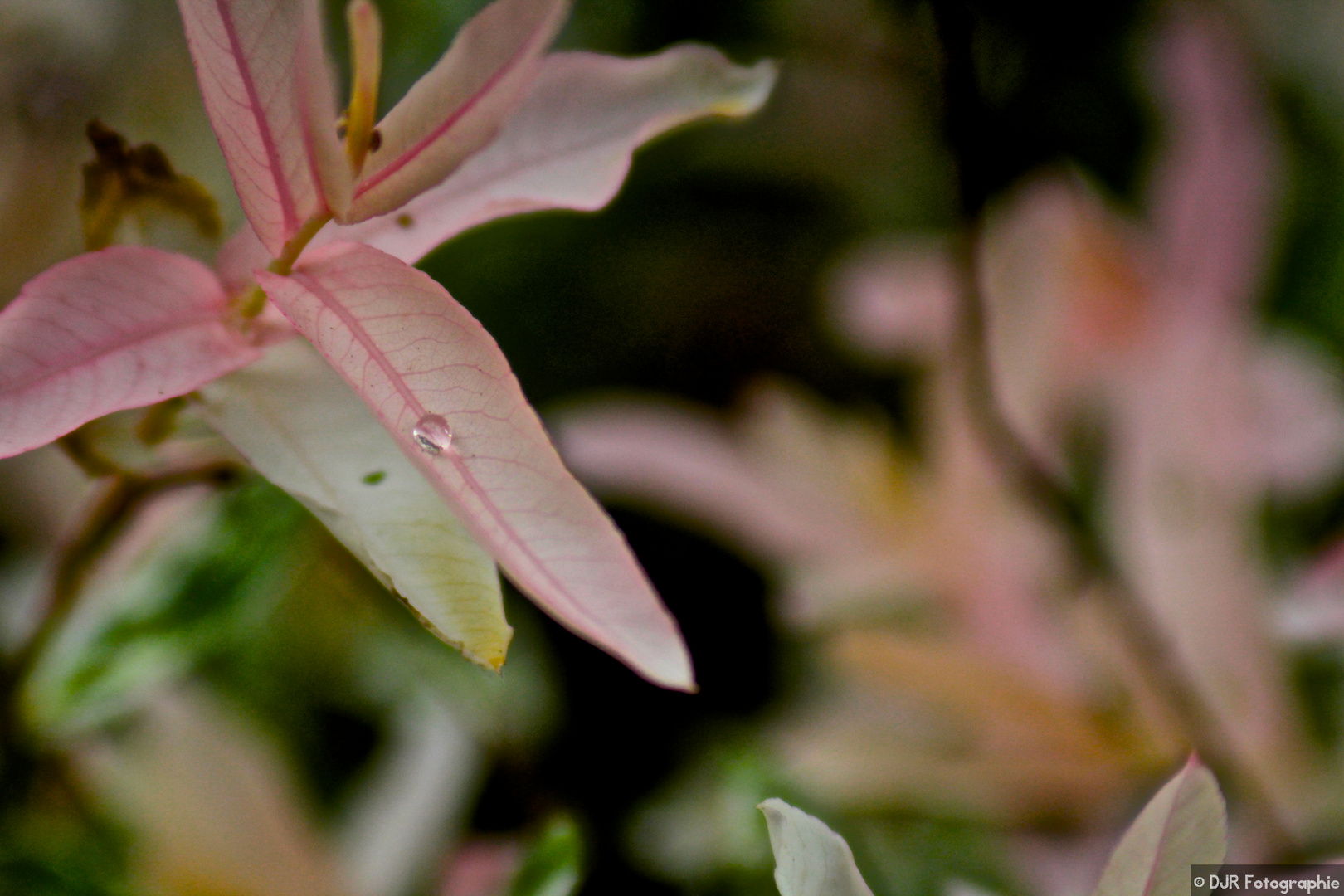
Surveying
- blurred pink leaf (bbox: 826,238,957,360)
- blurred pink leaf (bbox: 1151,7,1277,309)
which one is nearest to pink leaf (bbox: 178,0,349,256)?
blurred pink leaf (bbox: 826,238,957,360)

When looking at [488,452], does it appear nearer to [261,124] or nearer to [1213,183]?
[261,124]

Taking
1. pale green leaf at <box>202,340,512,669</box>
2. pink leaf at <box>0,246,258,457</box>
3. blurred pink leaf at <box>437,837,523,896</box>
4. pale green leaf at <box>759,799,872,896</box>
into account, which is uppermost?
pink leaf at <box>0,246,258,457</box>

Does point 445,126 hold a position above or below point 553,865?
above

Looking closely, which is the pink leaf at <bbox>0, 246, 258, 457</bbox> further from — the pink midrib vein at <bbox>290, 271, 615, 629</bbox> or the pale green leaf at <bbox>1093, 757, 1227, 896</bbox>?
the pale green leaf at <bbox>1093, 757, 1227, 896</bbox>

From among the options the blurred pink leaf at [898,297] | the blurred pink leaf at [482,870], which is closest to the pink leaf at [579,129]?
the blurred pink leaf at [482,870]

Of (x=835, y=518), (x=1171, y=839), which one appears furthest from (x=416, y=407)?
(x=835, y=518)

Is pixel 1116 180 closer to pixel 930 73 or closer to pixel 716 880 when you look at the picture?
pixel 930 73

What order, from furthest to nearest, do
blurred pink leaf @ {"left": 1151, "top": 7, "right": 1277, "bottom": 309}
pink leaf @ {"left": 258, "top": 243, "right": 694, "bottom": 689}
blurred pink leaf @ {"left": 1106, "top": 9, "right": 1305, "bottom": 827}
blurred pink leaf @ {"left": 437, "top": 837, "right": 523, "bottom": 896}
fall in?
blurred pink leaf @ {"left": 1151, "top": 7, "right": 1277, "bottom": 309}, blurred pink leaf @ {"left": 1106, "top": 9, "right": 1305, "bottom": 827}, blurred pink leaf @ {"left": 437, "top": 837, "right": 523, "bottom": 896}, pink leaf @ {"left": 258, "top": 243, "right": 694, "bottom": 689}

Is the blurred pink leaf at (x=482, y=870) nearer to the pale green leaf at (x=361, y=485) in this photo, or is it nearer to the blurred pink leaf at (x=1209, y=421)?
the pale green leaf at (x=361, y=485)
